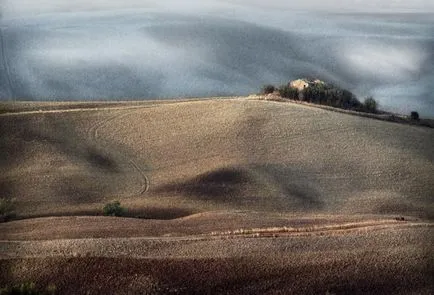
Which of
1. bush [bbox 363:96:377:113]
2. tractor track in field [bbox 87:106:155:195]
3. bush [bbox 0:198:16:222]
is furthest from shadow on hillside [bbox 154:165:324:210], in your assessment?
bush [bbox 363:96:377:113]

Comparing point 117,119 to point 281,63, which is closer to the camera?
point 117,119

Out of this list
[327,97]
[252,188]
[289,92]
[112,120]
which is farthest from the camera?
[289,92]

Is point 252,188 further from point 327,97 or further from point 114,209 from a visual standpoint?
point 327,97

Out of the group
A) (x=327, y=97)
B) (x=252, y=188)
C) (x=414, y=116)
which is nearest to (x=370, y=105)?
(x=327, y=97)

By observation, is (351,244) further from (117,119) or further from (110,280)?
(117,119)

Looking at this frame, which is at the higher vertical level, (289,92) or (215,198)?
(289,92)

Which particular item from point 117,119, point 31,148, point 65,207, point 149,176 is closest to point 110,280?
point 65,207
